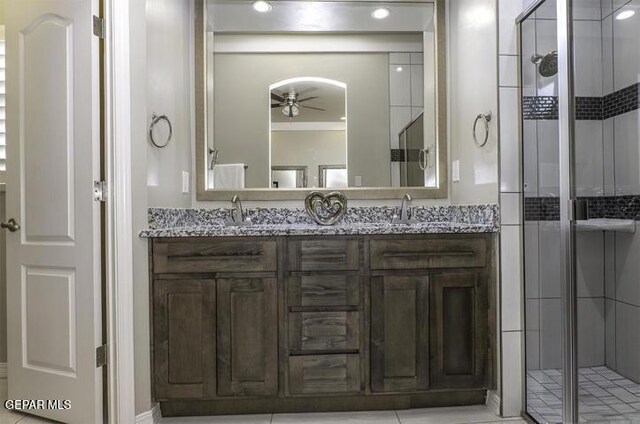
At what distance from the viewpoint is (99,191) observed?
167 cm

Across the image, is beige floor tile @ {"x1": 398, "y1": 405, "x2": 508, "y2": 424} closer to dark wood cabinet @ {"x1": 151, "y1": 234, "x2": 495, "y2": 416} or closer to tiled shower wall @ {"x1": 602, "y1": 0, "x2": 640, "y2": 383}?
dark wood cabinet @ {"x1": 151, "y1": 234, "x2": 495, "y2": 416}

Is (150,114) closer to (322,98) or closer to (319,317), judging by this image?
(322,98)

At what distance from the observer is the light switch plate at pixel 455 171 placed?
2291 mm

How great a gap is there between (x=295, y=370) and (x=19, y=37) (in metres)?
2.02

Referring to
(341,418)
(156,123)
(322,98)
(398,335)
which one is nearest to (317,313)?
(398,335)

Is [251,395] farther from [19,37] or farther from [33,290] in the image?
[19,37]

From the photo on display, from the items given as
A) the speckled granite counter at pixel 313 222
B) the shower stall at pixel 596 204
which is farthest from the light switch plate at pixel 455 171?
the shower stall at pixel 596 204

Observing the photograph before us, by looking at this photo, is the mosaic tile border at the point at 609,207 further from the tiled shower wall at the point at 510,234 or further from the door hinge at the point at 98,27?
the door hinge at the point at 98,27

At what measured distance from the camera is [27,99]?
5.91 feet

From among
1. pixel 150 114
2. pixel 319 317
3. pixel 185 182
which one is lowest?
pixel 319 317

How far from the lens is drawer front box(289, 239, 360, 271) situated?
1812 mm

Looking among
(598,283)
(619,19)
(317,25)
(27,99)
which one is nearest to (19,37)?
(27,99)

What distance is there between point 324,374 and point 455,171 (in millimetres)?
1370

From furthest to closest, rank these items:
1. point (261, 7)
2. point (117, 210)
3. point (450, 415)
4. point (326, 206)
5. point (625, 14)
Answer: point (261, 7) < point (326, 206) < point (450, 415) < point (117, 210) < point (625, 14)
